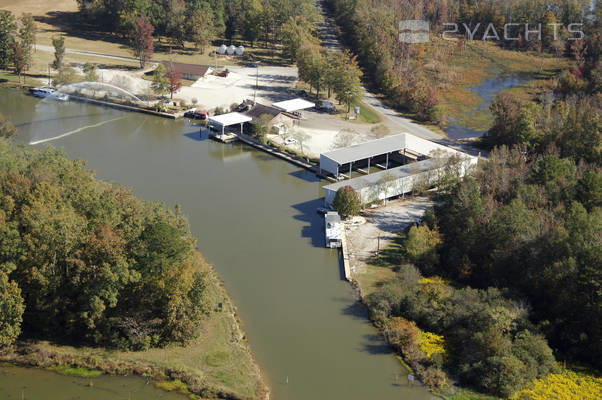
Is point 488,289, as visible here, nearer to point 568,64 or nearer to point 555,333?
point 555,333

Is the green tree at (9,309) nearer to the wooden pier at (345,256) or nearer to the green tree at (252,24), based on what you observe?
the wooden pier at (345,256)

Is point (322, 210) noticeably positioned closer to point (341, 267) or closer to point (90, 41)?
point (341, 267)

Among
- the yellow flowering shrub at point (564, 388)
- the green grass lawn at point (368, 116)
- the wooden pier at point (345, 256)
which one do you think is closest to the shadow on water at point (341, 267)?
the wooden pier at point (345, 256)

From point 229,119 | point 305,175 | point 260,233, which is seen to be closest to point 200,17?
point 229,119

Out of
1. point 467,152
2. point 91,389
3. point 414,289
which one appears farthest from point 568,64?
point 91,389

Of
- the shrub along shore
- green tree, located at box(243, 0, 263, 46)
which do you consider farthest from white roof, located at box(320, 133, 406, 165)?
green tree, located at box(243, 0, 263, 46)
